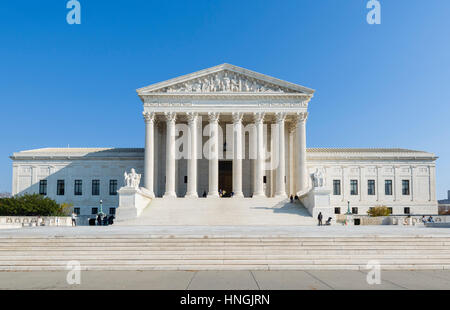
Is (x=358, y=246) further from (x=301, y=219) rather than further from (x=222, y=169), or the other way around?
(x=222, y=169)

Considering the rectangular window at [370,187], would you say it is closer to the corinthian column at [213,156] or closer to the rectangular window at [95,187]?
the corinthian column at [213,156]

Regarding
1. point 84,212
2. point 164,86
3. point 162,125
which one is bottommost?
point 84,212

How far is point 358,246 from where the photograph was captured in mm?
17141

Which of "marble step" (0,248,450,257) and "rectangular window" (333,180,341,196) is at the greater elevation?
"rectangular window" (333,180,341,196)

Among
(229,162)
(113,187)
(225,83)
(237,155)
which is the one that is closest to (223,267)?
(237,155)

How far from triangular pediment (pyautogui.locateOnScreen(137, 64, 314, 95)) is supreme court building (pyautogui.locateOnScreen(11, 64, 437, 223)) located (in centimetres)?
13

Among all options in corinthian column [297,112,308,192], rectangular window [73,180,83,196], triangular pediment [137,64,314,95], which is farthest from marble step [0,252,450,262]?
rectangular window [73,180,83,196]

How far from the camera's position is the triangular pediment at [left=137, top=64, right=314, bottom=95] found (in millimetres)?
54188

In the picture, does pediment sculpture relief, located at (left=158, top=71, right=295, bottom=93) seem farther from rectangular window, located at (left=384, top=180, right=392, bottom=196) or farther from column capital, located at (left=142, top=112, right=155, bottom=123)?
rectangular window, located at (left=384, top=180, right=392, bottom=196)

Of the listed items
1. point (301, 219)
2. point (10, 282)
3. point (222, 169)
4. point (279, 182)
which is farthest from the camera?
point (222, 169)

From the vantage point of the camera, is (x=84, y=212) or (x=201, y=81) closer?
(x=201, y=81)
